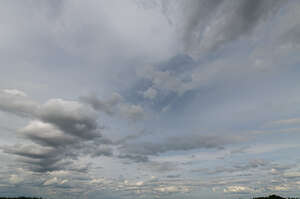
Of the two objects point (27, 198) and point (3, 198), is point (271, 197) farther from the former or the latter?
point (3, 198)

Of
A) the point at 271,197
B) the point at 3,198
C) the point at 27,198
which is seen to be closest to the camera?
the point at 3,198

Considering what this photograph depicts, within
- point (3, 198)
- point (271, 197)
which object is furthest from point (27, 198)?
point (271, 197)

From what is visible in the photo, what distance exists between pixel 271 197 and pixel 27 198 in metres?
162

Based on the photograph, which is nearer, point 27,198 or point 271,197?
point 27,198

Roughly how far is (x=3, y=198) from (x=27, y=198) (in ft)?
38.6

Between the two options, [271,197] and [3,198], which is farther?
[271,197]

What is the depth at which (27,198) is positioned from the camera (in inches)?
4200

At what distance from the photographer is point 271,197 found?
426 feet

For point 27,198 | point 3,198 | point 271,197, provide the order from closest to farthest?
point 3,198, point 27,198, point 271,197

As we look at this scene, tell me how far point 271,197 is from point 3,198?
564 feet

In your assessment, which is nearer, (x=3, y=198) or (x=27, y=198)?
(x=3, y=198)

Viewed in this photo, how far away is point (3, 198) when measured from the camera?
99312mm
